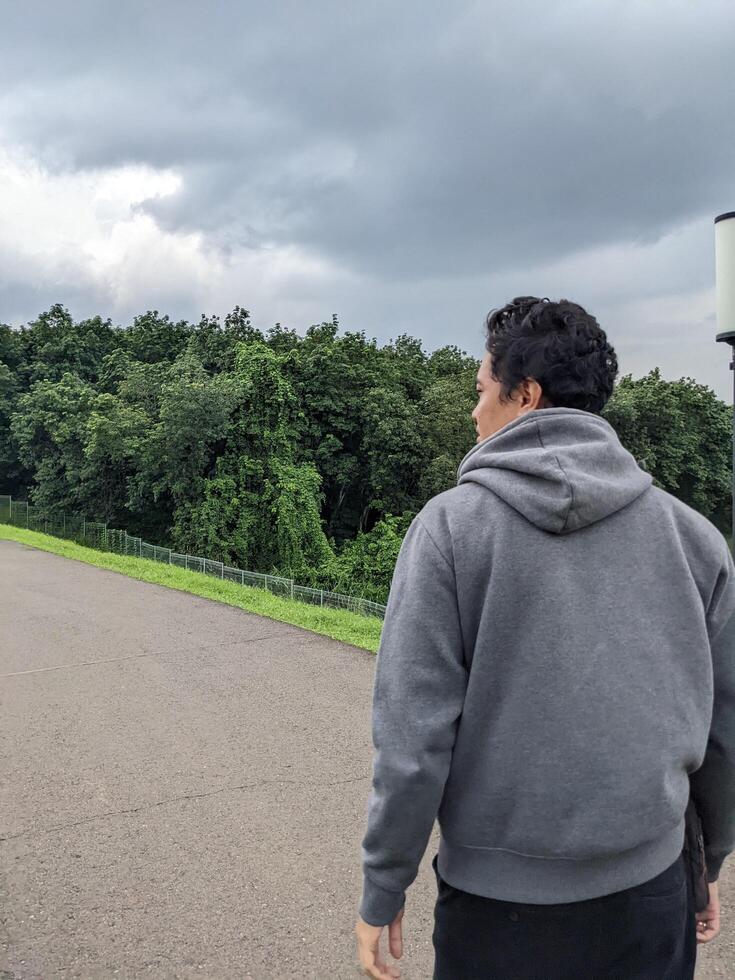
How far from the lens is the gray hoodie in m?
1.33

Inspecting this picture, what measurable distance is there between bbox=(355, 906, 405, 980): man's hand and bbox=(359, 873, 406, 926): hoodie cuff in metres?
0.01

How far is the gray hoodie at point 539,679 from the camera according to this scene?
1.33 m

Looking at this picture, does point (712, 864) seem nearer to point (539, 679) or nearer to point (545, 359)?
point (539, 679)

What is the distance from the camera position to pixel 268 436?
2797cm

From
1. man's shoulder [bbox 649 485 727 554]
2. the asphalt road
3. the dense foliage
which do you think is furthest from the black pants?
the dense foliage

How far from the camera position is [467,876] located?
1.41m

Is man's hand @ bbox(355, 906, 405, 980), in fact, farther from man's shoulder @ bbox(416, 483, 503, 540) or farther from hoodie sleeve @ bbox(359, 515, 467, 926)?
man's shoulder @ bbox(416, 483, 503, 540)

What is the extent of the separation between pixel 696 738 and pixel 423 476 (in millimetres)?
30346

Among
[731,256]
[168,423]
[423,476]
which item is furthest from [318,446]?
[731,256]

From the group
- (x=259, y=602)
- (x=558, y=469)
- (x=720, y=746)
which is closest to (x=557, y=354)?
(x=558, y=469)

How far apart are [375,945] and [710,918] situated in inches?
28.3

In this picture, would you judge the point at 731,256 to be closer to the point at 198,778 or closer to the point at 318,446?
the point at 198,778

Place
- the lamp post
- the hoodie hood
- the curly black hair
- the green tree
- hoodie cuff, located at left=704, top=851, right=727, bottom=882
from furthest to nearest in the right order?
1. the green tree
2. the lamp post
3. hoodie cuff, located at left=704, top=851, right=727, bottom=882
4. the curly black hair
5. the hoodie hood

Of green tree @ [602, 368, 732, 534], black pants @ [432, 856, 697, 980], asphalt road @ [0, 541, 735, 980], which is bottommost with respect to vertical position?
asphalt road @ [0, 541, 735, 980]
